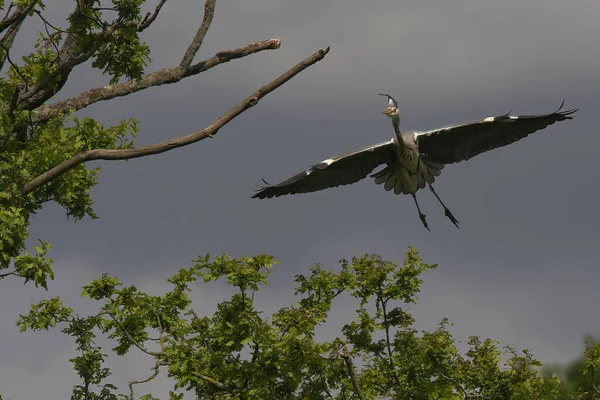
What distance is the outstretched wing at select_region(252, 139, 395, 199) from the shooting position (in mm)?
18322

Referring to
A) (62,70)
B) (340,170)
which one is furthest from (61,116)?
(340,170)

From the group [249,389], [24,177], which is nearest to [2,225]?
A: [24,177]

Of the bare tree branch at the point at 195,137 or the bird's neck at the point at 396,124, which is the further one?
the bird's neck at the point at 396,124

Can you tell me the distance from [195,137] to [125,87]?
388 centimetres

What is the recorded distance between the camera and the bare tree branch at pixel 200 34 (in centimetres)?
1611

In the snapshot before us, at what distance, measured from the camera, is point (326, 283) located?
17156 millimetres

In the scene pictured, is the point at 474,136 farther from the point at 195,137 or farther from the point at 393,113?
the point at 195,137

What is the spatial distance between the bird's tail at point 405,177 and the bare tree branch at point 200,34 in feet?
15.7

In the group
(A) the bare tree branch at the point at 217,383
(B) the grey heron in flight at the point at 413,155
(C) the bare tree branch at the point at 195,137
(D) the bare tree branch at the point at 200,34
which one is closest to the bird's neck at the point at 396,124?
(B) the grey heron in flight at the point at 413,155

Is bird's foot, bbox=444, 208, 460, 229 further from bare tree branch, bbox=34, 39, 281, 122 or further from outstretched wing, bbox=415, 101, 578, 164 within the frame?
bare tree branch, bbox=34, 39, 281, 122

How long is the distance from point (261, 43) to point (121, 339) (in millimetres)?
5465

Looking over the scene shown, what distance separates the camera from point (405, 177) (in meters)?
19.2

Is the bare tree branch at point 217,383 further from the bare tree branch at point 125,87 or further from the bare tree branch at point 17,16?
the bare tree branch at point 17,16

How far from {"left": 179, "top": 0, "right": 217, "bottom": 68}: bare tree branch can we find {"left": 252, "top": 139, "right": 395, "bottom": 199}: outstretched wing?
2.87 meters
